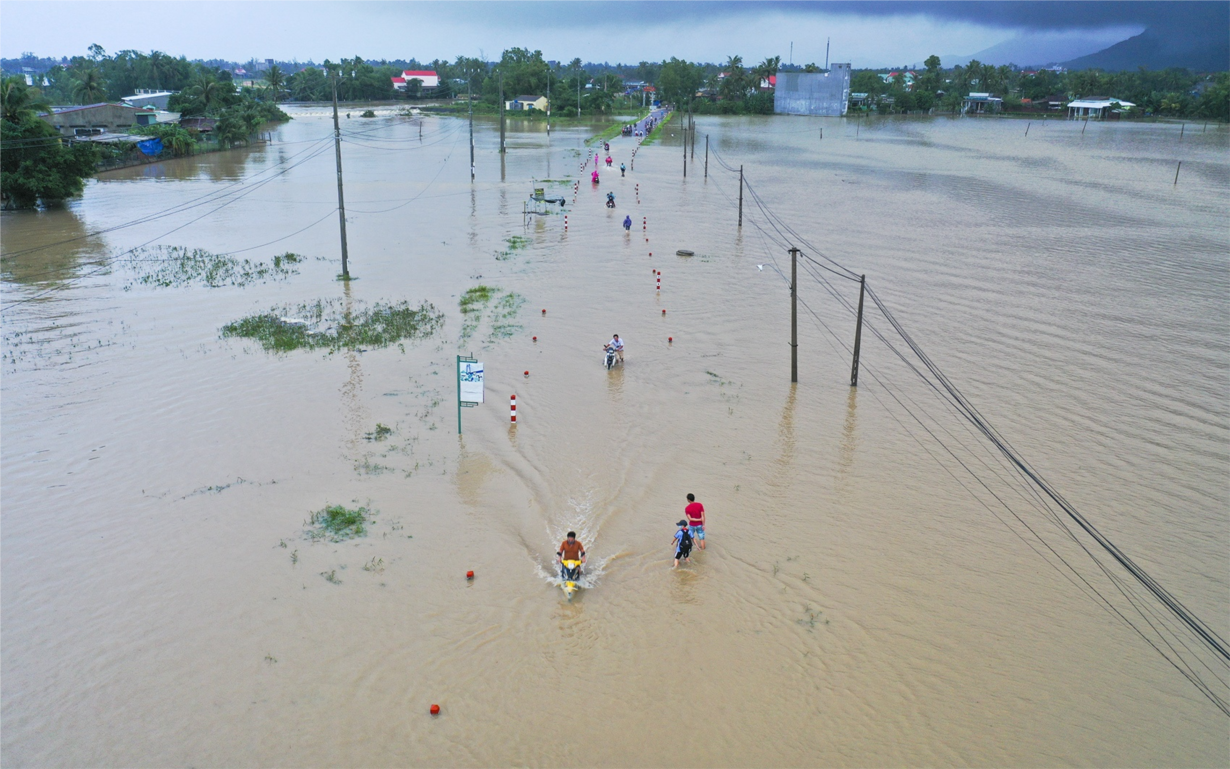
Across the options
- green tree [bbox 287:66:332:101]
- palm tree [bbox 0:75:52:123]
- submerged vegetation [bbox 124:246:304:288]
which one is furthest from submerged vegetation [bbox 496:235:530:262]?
green tree [bbox 287:66:332:101]

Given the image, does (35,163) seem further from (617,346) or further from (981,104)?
(981,104)

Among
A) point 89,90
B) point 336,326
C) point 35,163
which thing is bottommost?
point 336,326

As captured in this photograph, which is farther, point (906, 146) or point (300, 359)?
point (906, 146)

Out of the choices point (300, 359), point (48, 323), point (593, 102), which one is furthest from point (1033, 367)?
point (593, 102)

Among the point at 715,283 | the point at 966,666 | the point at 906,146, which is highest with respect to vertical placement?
the point at 906,146

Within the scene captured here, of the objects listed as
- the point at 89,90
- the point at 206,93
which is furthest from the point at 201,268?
the point at 89,90

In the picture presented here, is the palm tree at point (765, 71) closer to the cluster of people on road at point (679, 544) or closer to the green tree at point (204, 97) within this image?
the green tree at point (204, 97)

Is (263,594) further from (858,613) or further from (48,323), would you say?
(48,323)
